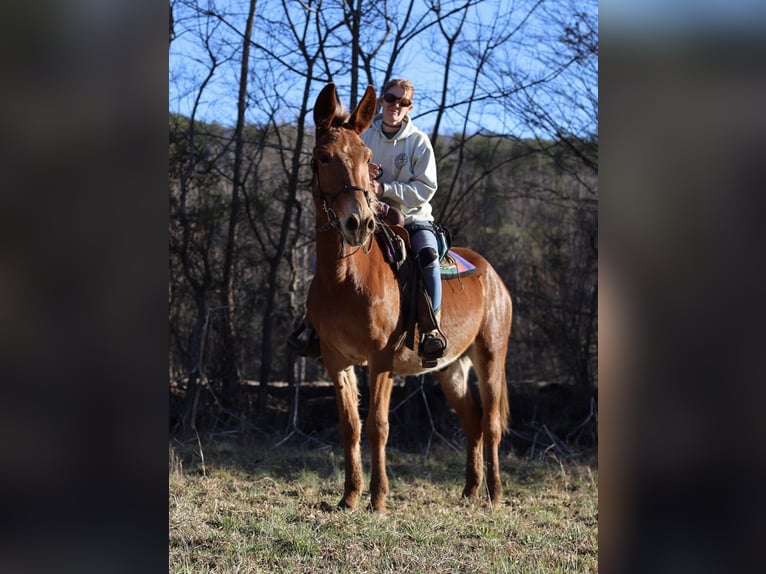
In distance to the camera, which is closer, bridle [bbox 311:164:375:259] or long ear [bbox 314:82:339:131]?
bridle [bbox 311:164:375:259]

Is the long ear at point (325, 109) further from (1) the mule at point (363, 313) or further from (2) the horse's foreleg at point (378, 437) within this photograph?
(2) the horse's foreleg at point (378, 437)

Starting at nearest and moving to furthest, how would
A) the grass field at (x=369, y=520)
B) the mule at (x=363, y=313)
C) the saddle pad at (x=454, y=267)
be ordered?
1. the grass field at (x=369, y=520)
2. the mule at (x=363, y=313)
3. the saddle pad at (x=454, y=267)

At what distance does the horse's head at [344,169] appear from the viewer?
3740mm

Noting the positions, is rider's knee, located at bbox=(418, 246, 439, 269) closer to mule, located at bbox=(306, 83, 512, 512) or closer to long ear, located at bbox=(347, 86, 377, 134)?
mule, located at bbox=(306, 83, 512, 512)

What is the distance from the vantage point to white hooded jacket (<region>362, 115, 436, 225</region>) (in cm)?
455

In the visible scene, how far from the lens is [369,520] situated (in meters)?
4.15

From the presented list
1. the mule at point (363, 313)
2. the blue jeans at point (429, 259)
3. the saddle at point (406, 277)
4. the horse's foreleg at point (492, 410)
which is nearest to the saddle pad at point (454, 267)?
the mule at point (363, 313)

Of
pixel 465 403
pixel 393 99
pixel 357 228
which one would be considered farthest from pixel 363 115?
pixel 465 403

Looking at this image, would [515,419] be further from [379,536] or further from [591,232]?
[379,536]

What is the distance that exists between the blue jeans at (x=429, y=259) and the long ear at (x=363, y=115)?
83 cm

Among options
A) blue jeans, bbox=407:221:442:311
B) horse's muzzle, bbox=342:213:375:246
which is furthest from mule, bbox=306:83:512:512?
blue jeans, bbox=407:221:442:311

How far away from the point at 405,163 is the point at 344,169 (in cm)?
86
